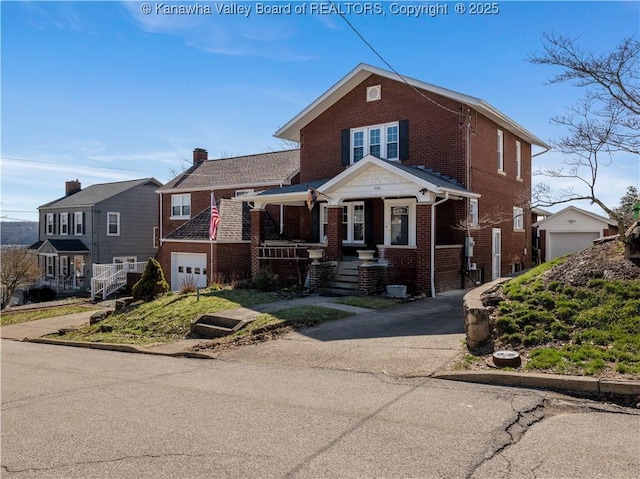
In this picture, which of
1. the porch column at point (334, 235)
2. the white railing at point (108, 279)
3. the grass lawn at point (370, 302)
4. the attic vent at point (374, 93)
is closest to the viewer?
the grass lawn at point (370, 302)

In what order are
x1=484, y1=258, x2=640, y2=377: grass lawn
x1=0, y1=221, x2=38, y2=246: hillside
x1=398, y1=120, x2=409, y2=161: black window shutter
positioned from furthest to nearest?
1. x1=0, y1=221, x2=38, y2=246: hillside
2. x1=398, y1=120, x2=409, y2=161: black window shutter
3. x1=484, y1=258, x2=640, y2=377: grass lawn

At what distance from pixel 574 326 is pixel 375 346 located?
132 inches

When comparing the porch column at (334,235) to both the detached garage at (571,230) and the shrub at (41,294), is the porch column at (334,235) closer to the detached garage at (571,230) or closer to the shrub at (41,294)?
the detached garage at (571,230)

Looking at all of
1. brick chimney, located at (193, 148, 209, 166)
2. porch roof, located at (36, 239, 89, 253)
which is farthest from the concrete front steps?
porch roof, located at (36, 239, 89, 253)

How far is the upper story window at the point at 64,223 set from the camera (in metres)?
40.9

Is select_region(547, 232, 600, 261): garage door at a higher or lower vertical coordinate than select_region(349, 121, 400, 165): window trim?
lower

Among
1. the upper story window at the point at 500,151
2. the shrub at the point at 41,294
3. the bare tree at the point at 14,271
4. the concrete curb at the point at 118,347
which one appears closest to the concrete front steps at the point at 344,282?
the concrete curb at the point at 118,347

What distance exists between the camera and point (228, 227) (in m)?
23.6

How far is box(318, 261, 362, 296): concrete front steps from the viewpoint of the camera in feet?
55.5

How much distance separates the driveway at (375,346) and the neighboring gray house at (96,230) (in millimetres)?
28246

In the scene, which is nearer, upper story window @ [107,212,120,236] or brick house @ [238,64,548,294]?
brick house @ [238,64,548,294]

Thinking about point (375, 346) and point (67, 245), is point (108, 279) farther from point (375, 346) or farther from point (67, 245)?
point (375, 346)

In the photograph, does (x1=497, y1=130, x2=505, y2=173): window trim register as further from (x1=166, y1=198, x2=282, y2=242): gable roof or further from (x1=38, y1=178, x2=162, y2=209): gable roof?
(x1=38, y1=178, x2=162, y2=209): gable roof

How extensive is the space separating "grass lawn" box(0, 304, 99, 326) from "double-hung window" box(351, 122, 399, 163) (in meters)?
13.9
